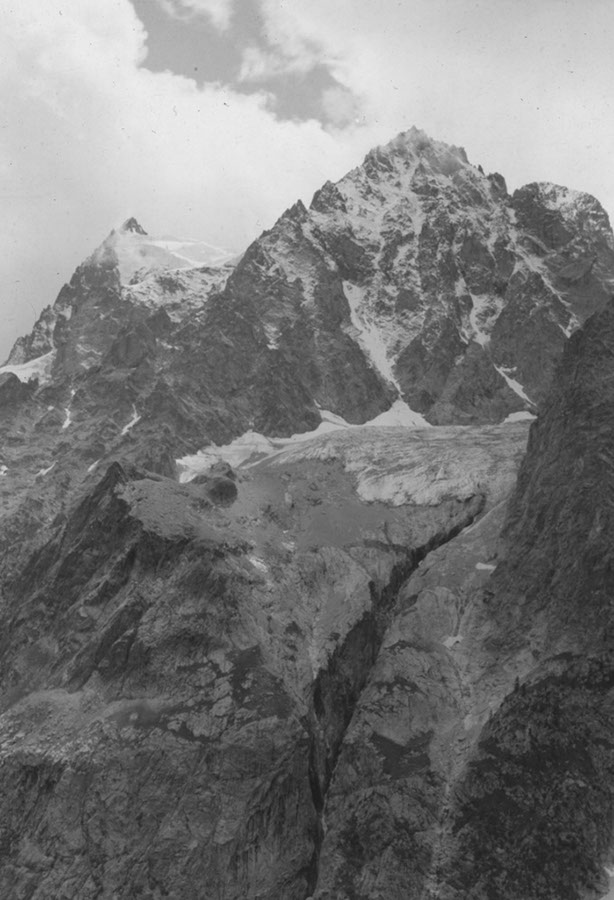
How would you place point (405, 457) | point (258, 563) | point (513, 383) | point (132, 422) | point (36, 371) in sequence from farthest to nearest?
point (36, 371), point (132, 422), point (513, 383), point (405, 457), point (258, 563)

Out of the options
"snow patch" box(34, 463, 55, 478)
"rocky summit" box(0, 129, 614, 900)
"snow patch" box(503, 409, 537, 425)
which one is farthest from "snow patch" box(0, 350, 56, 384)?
"snow patch" box(503, 409, 537, 425)

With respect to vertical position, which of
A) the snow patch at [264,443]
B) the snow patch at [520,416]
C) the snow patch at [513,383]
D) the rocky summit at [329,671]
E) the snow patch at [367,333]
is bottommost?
the rocky summit at [329,671]

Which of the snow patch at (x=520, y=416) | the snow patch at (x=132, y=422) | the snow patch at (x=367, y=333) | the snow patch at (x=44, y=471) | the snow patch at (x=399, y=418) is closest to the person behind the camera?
the snow patch at (x=520, y=416)

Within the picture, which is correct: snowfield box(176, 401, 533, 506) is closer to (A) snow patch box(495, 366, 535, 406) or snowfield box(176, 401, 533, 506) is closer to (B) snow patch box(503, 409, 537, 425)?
(B) snow patch box(503, 409, 537, 425)

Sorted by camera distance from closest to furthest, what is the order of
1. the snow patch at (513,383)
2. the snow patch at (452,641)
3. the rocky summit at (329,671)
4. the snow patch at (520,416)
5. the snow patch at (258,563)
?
the rocky summit at (329,671) → the snow patch at (452,641) → the snow patch at (258,563) → the snow patch at (520,416) → the snow patch at (513,383)

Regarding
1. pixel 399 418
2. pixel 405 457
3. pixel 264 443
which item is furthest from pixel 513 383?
pixel 405 457

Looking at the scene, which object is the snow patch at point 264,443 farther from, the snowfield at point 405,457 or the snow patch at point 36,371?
the snow patch at point 36,371

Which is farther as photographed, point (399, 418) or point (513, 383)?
point (513, 383)

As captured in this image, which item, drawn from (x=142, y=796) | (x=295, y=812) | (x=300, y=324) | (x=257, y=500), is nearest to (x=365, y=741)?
(x=295, y=812)

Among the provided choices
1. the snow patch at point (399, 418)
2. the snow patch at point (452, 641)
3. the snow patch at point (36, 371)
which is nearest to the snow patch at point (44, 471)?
the snow patch at point (36, 371)

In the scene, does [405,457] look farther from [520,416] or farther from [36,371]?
[36,371]

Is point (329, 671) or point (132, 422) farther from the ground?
point (132, 422)

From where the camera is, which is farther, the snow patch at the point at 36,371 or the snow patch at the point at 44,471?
the snow patch at the point at 36,371
